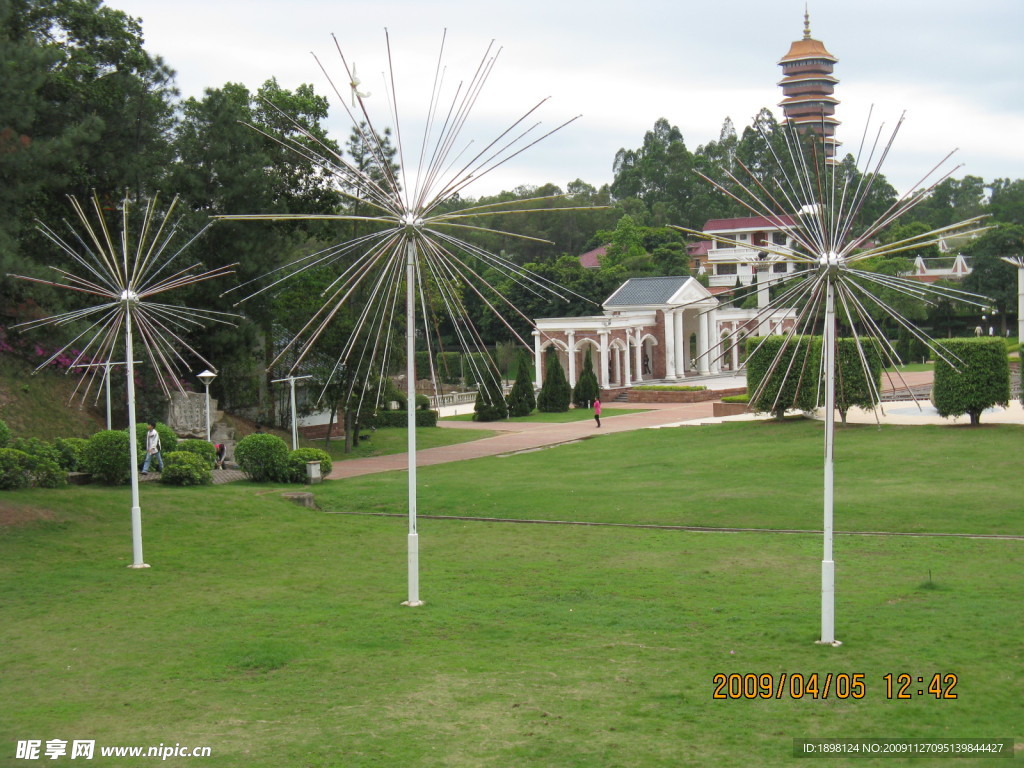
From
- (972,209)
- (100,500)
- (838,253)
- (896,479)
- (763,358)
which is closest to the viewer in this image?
(838,253)

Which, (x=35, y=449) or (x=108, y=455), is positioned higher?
(x=35, y=449)

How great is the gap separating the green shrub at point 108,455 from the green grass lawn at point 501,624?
36.2 inches

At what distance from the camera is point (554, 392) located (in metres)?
53.8

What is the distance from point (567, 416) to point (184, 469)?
27.5 meters

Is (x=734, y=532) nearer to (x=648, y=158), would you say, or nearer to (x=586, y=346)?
(x=586, y=346)

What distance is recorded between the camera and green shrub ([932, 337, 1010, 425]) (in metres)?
32.6

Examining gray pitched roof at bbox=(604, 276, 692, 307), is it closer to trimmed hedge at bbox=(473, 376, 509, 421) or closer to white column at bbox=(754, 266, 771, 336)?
white column at bbox=(754, 266, 771, 336)

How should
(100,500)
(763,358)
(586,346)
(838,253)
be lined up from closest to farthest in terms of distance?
(838,253) → (100,500) → (763,358) → (586,346)

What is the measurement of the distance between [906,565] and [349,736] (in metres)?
11.1

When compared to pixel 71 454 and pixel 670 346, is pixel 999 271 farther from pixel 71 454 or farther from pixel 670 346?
pixel 71 454

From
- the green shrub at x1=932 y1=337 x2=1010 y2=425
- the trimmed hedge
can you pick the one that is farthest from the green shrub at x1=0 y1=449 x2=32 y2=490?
the trimmed hedge

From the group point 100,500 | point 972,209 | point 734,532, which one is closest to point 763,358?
point 734,532

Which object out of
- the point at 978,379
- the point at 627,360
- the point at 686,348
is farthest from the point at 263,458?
the point at 686,348

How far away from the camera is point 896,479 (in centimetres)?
2566
